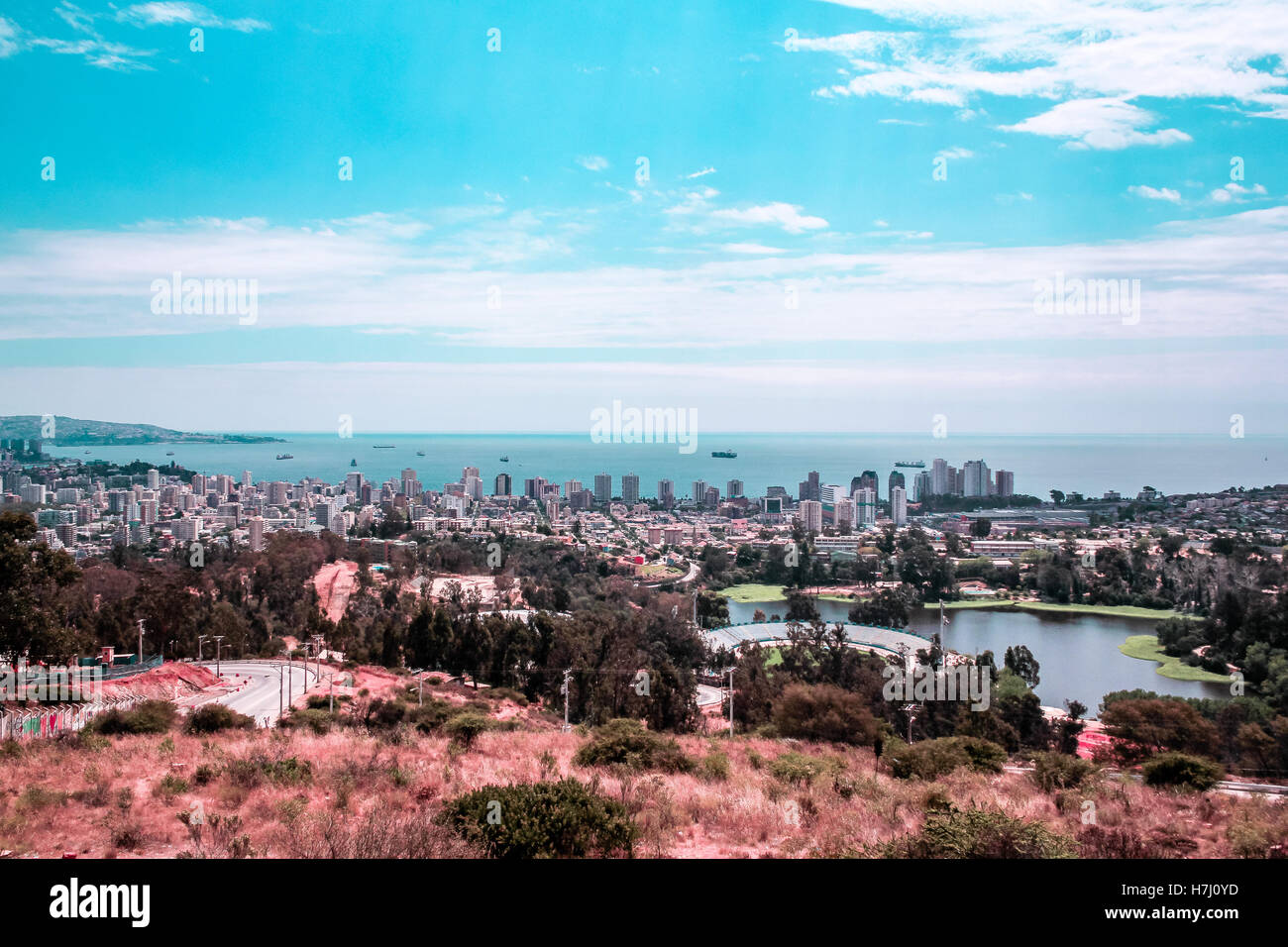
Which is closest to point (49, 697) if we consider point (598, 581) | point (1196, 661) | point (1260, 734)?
point (1260, 734)

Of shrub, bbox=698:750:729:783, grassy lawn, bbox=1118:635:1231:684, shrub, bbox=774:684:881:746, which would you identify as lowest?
grassy lawn, bbox=1118:635:1231:684

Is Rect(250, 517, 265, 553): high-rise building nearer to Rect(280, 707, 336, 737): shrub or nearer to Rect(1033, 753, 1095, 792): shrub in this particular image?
Rect(280, 707, 336, 737): shrub
